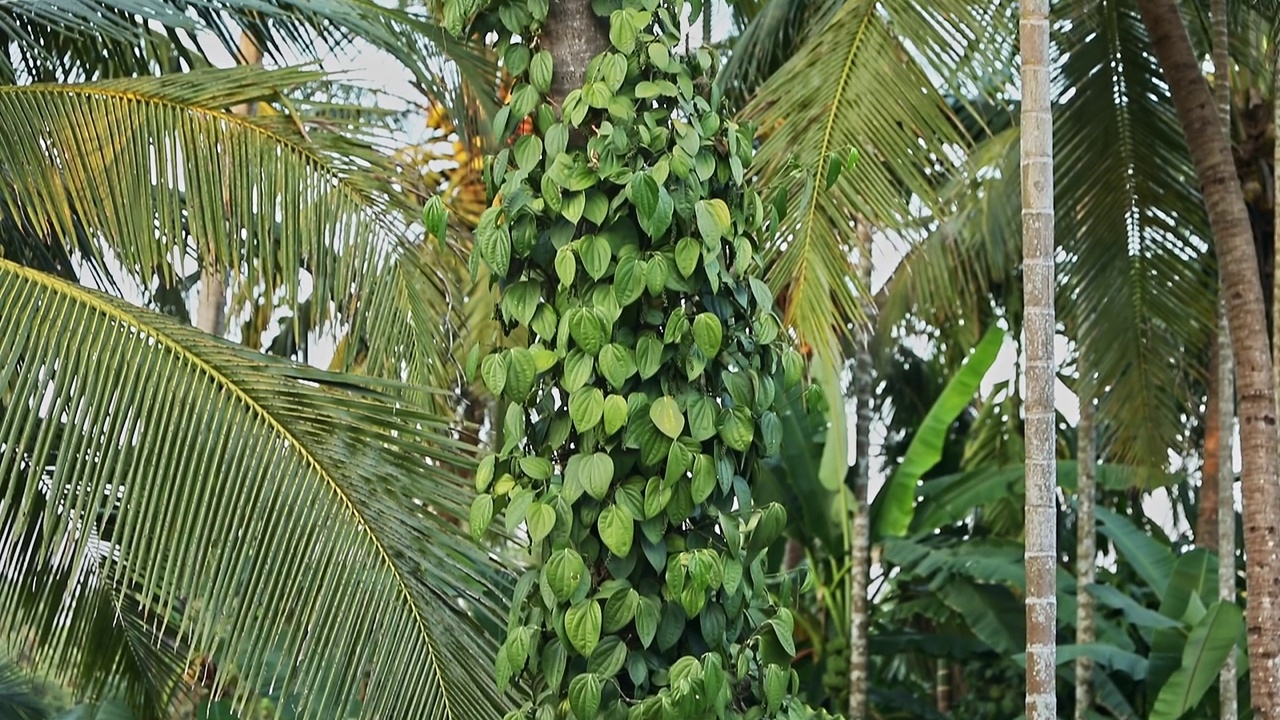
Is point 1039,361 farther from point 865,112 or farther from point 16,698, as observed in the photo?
Answer: point 16,698

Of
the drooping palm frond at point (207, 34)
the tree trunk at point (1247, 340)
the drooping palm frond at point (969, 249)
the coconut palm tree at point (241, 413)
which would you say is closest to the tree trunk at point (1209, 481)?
the drooping palm frond at point (969, 249)

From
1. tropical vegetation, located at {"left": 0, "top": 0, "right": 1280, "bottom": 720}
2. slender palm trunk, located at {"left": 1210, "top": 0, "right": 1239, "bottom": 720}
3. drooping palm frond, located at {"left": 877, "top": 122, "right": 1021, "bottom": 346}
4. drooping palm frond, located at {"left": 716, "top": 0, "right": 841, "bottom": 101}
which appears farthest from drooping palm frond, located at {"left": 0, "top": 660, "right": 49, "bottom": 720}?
slender palm trunk, located at {"left": 1210, "top": 0, "right": 1239, "bottom": 720}

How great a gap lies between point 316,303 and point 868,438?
4.86 meters

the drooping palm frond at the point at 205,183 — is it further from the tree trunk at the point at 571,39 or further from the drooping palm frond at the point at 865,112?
the drooping palm frond at the point at 865,112

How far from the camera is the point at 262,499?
130 inches

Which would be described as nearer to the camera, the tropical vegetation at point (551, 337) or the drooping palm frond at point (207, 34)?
the tropical vegetation at point (551, 337)

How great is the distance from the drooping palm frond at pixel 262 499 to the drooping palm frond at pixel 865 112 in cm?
194

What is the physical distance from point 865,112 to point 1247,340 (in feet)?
5.31

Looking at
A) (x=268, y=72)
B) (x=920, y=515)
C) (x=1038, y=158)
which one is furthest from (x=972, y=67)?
(x=920, y=515)

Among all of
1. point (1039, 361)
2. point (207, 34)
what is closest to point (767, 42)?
point (207, 34)

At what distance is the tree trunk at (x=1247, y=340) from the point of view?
17.2 ft

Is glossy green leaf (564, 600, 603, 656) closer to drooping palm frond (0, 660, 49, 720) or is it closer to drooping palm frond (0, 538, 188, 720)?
drooping palm frond (0, 538, 188, 720)

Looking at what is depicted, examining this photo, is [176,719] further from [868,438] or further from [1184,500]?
[1184,500]

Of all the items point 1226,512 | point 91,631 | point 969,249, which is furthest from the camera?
point 969,249
